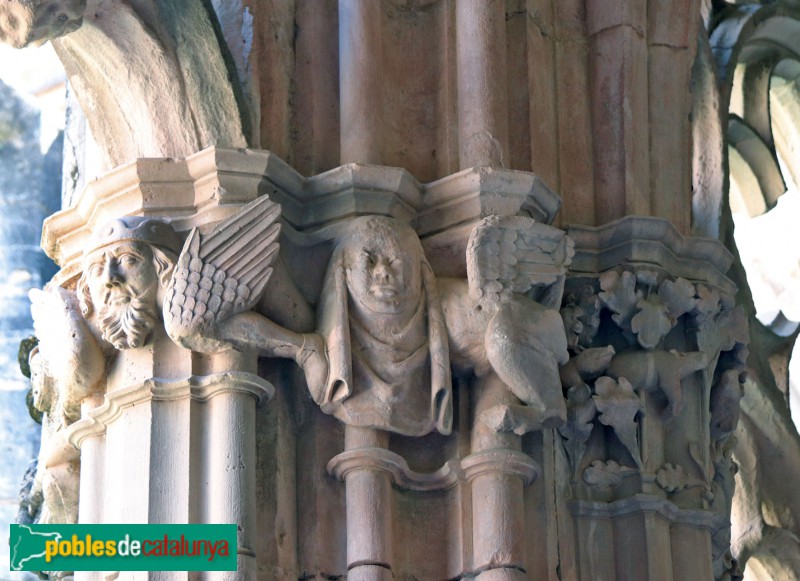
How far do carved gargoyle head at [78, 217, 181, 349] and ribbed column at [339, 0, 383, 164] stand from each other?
0.50 meters

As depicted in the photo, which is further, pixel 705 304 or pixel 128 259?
pixel 705 304

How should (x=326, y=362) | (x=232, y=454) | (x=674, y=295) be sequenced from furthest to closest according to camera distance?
(x=674, y=295) → (x=326, y=362) → (x=232, y=454)

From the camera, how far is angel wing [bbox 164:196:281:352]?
17.3 feet

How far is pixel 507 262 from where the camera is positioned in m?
5.47

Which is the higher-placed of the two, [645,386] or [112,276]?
[112,276]

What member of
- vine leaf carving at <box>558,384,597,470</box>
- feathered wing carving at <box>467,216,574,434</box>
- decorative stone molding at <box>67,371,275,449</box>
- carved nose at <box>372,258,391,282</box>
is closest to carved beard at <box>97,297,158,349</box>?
decorative stone molding at <box>67,371,275,449</box>

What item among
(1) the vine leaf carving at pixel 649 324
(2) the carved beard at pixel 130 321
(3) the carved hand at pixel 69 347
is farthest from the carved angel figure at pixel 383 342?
(1) the vine leaf carving at pixel 649 324

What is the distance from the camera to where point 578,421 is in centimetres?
570

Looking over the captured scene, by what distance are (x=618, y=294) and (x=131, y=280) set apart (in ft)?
3.92

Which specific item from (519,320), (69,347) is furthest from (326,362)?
(69,347)

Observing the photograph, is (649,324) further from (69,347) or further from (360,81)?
(69,347)

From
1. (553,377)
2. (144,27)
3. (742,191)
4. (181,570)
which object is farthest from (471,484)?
(742,191)

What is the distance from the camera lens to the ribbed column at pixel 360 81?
Result: 18.4 feet

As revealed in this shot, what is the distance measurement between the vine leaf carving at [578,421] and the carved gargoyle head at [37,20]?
1404 mm
